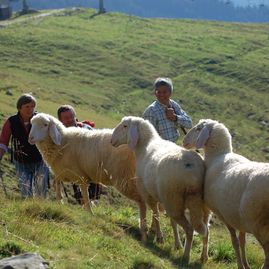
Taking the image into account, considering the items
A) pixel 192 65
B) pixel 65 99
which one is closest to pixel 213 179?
pixel 65 99

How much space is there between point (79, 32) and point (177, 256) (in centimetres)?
6577

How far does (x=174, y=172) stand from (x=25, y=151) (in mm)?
3741

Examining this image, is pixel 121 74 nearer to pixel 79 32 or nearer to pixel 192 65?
pixel 192 65

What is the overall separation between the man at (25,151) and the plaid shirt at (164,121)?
208 centimetres

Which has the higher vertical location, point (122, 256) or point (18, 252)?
point (18, 252)

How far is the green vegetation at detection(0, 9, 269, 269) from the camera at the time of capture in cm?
779

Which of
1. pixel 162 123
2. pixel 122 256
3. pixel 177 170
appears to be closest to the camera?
pixel 122 256

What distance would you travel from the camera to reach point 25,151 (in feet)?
36.3

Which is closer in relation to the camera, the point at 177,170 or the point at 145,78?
the point at 177,170

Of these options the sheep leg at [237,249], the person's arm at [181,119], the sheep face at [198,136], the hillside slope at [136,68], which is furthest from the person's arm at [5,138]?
the hillside slope at [136,68]

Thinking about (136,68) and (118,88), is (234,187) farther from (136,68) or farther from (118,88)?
(136,68)

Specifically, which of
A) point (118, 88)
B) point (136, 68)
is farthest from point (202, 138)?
point (136, 68)

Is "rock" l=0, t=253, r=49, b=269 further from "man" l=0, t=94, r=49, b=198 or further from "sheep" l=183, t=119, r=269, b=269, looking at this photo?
"man" l=0, t=94, r=49, b=198

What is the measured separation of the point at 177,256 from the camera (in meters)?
8.66
